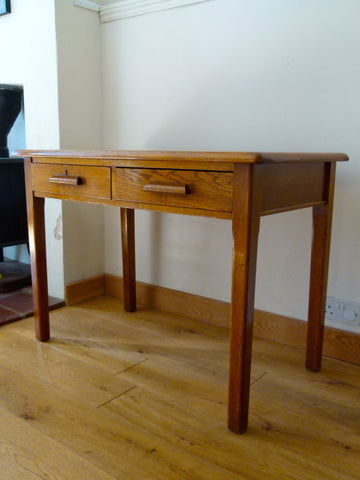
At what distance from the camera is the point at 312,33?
1531 mm

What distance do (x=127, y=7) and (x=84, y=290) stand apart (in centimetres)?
132

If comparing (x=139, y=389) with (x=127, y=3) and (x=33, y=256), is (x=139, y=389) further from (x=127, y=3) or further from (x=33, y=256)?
(x=127, y=3)

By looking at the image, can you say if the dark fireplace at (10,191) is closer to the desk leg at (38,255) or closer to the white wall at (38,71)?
the white wall at (38,71)

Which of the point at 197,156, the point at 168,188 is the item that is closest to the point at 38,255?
the point at 168,188

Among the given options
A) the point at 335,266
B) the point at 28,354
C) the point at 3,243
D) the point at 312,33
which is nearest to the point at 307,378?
the point at 335,266

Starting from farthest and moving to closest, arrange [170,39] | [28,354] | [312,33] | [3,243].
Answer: [3,243] < [170,39] < [28,354] < [312,33]

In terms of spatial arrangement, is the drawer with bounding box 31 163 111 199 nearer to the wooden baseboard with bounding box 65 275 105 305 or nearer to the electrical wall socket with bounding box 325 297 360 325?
the wooden baseboard with bounding box 65 275 105 305

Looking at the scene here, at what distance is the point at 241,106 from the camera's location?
5.66 feet

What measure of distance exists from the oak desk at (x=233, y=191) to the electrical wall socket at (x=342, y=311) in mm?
130

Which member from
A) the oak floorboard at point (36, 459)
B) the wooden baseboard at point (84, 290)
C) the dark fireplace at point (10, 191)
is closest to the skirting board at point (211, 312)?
the wooden baseboard at point (84, 290)

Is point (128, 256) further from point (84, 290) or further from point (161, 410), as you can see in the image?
point (161, 410)

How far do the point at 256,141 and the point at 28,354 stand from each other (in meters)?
1.15

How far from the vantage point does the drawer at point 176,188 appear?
1.12 m

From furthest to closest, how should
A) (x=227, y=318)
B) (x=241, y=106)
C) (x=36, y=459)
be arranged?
(x=227, y=318) < (x=241, y=106) < (x=36, y=459)
